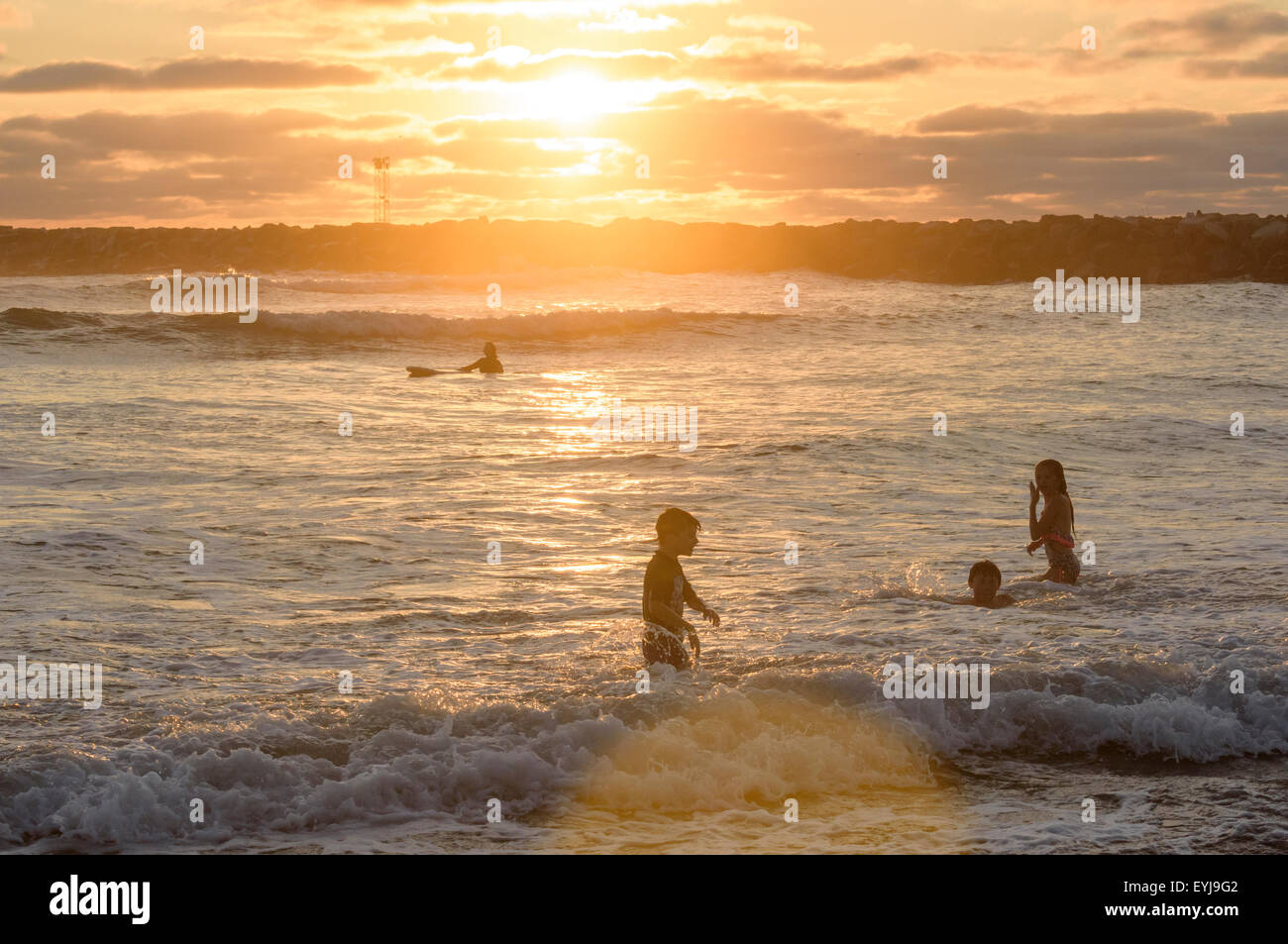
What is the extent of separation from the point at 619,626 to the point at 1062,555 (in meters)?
3.99

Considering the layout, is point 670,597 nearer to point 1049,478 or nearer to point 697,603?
point 697,603

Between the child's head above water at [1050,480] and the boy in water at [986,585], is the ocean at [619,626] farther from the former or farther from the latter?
the child's head above water at [1050,480]

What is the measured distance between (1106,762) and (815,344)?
30.2 meters

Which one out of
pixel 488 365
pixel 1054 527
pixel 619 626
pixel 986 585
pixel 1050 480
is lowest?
pixel 619 626

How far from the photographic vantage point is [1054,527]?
1019cm

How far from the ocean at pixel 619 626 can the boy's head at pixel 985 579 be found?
173 mm

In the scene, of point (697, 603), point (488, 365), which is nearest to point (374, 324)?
point (488, 365)

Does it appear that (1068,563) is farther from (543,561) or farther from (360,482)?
(360,482)

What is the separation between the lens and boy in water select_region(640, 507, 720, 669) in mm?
7367

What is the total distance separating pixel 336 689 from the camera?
7.34 m

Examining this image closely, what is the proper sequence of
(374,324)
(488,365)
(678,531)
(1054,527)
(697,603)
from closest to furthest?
(678,531) → (697,603) → (1054,527) → (488,365) → (374,324)

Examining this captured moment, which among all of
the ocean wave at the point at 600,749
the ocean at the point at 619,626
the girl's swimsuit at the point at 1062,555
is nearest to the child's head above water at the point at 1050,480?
the girl's swimsuit at the point at 1062,555

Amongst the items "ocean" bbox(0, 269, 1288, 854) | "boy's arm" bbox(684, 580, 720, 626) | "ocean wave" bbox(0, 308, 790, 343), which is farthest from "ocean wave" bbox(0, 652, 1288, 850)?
"ocean wave" bbox(0, 308, 790, 343)

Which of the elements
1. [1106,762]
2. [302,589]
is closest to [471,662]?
A: [302,589]
